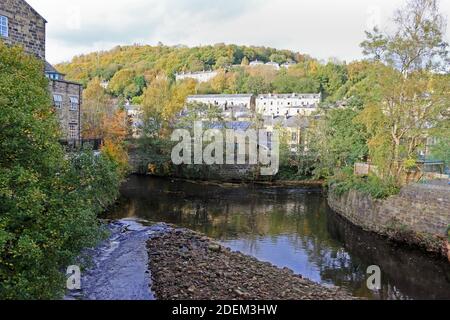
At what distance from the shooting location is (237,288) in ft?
38.4

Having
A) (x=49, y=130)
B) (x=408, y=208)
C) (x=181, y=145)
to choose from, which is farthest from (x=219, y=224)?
(x=181, y=145)

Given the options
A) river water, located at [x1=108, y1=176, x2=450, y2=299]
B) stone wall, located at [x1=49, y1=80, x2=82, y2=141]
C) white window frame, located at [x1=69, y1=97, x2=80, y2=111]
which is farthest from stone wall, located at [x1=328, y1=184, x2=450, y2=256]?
white window frame, located at [x1=69, y1=97, x2=80, y2=111]

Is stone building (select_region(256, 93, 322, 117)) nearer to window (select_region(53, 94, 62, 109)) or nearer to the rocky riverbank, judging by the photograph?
Result: window (select_region(53, 94, 62, 109))

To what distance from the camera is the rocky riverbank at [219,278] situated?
11.3 m

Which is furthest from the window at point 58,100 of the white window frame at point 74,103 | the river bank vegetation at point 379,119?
the river bank vegetation at point 379,119

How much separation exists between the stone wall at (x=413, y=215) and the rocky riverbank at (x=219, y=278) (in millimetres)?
6404

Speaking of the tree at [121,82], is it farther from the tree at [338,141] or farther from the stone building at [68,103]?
the stone building at [68,103]

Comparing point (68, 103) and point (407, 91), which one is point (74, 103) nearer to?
point (68, 103)

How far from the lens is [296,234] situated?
19.4 meters

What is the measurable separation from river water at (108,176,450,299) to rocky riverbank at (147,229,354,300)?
122 cm

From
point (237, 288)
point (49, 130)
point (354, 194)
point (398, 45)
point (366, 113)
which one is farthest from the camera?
point (354, 194)

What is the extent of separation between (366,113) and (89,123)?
87.6 ft

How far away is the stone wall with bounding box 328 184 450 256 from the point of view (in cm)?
1645

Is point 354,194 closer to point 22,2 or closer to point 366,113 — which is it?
point 366,113
